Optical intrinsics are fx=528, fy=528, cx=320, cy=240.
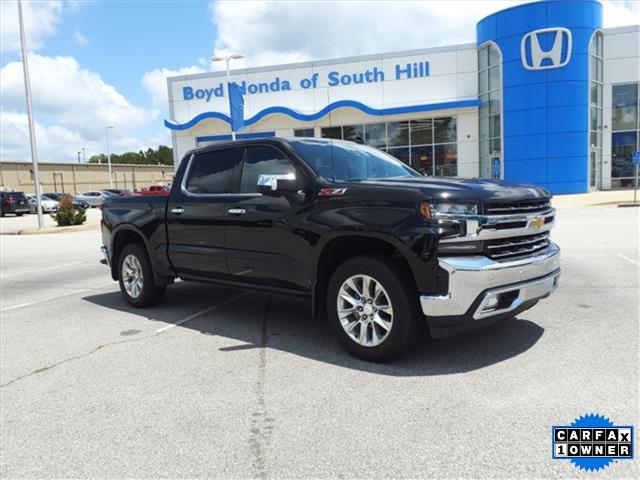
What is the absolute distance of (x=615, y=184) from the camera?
31.7 metres

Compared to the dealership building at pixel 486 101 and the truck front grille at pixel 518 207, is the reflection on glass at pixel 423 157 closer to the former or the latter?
the dealership building at pixel 486 101

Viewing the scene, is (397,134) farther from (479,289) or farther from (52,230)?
(479,289)

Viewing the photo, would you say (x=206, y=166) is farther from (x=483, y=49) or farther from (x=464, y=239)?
(x=483, y=49)

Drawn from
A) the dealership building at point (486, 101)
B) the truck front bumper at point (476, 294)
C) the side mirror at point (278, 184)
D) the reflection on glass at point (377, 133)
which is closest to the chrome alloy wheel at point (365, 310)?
the truck front bumper at point (476, 294)

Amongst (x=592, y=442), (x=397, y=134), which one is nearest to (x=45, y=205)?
(x=397, y=134)

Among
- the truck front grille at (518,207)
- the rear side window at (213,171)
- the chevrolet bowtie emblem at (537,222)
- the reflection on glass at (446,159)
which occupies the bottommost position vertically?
the chevrolet bowtie emblem at (537,222)

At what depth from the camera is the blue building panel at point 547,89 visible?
27.2m

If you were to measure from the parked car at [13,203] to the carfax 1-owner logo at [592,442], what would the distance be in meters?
39.0

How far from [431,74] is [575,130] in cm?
841

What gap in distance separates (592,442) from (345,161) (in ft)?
10.6

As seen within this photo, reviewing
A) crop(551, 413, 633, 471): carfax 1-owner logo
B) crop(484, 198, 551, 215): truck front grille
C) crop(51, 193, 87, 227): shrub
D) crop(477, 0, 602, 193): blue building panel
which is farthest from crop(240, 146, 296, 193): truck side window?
crop(477, 0, 602, 193): blue building panel

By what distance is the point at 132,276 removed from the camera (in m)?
6.87

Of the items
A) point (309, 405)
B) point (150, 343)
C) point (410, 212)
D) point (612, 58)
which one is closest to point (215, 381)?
point (309, 405)

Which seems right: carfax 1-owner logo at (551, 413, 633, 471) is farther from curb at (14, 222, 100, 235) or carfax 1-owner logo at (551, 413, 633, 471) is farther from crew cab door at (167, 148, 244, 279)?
curb at (14, 222, 100, 235)
